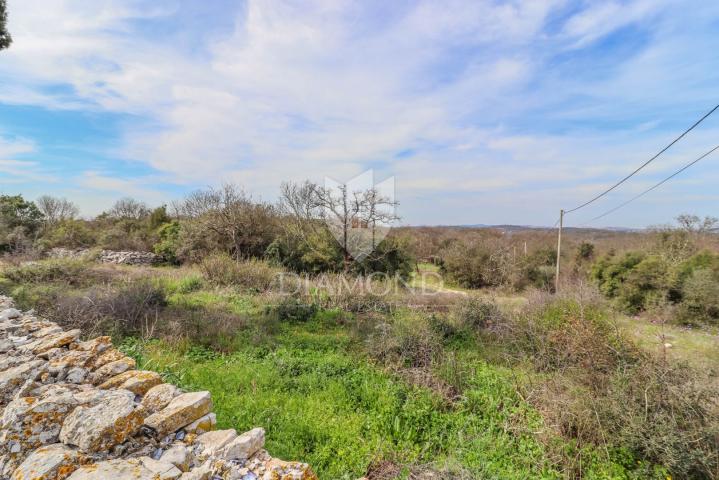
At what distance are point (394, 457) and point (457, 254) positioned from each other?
1774cm

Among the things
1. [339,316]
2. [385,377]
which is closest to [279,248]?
[339,316]

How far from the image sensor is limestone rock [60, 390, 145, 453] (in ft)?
5.64

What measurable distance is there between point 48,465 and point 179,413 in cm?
66

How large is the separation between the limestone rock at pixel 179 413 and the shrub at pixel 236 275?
797cm

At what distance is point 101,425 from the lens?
177 centimetres

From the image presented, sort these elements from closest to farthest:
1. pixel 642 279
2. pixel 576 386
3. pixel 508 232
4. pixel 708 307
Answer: pixel 576 386, pixel 708 307, pixel 642 279, pixel 508 232

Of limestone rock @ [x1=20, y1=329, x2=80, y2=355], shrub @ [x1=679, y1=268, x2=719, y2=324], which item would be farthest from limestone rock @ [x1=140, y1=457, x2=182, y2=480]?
shrub @ [x1=679, y1=268, x2=719, y2=324]

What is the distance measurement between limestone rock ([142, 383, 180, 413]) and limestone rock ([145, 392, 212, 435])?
0.21 feet

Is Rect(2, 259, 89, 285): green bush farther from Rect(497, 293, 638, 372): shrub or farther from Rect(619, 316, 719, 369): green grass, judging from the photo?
Rect(619, 316, 719, 369): green grass

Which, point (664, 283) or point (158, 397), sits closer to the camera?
point (158, 397)

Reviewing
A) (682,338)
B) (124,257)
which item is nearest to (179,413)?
(682,338)

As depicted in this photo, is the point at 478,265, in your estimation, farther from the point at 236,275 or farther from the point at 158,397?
the point at 158,397

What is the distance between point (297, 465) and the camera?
183 centimetres

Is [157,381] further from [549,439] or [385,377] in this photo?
[549,439]
